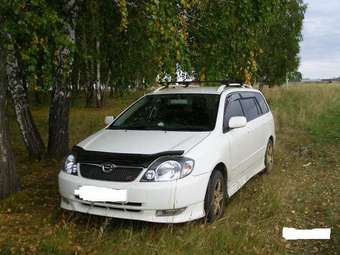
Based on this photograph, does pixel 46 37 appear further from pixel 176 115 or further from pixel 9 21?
pixel 176 115

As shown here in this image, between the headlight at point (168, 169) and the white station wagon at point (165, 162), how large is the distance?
0.04ft

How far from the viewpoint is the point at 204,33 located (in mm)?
9578

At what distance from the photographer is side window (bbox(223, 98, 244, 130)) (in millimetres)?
6387

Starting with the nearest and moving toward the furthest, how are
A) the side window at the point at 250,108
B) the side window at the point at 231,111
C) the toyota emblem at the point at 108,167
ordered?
the toyota emblem at the point at 108,167
the side window at the point at 231,111
the side window at the point at 250,108

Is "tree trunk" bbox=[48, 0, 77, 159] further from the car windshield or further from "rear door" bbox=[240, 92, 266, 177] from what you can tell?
"rear door" bbox=[240, 92, 266, 177]

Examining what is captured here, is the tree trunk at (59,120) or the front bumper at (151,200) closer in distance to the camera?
the front bumper at (151,200)

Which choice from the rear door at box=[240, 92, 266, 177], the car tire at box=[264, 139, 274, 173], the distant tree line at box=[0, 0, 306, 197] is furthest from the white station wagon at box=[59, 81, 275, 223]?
the car tire at box=[264, 139, 274, 173]

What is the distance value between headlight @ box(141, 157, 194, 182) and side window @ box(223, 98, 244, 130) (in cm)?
131

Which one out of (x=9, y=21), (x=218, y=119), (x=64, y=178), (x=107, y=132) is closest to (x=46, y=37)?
(x=9, y=21)

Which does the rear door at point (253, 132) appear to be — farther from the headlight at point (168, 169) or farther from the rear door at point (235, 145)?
the headlight at point (168, 169)

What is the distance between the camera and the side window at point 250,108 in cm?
751

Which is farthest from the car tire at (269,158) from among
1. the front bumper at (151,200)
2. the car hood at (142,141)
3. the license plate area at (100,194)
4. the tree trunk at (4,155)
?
the tree trunk at (4,155)

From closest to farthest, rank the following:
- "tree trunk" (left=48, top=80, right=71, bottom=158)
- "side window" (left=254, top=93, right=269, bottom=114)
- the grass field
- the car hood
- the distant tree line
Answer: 1. the grass field
2. the car hood
3. the distant tree line
4. "side window" (left=254, top=93, right=269, bottom=114)
5. "tree trunk" (left=48, top=80, right=71, bottom=158)

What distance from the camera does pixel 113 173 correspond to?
5.11 m
